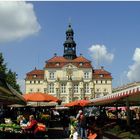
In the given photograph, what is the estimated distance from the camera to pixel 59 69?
114 meters

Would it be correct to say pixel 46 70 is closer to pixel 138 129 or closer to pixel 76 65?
pixel 76 65

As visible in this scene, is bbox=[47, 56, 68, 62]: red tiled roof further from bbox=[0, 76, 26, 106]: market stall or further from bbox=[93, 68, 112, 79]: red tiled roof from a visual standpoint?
bbox=[0, 76, 26, 106]: market stall

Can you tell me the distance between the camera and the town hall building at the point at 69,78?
11238cm

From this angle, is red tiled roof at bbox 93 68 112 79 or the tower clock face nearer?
the tower clock face

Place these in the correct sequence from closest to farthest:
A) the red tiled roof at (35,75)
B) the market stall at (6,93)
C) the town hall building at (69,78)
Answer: the market stall at (6,93)
the town hall building at (69,78)
the red tiled roof at (35,75)

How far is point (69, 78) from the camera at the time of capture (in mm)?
113125

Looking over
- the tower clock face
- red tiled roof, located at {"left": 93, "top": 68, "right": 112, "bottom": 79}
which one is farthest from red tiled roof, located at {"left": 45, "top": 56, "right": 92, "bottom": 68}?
red tiled roof, located at {"left": 93, "top": 68, "right": 112, "bottom": 79}

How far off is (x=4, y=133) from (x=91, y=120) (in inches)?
424

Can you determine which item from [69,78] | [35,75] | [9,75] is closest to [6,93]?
[9,75]

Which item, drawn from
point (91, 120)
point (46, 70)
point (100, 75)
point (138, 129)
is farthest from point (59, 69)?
point (138, 129)

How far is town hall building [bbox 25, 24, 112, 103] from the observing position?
11238 centimetres

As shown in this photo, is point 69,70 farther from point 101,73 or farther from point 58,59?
point 101,73

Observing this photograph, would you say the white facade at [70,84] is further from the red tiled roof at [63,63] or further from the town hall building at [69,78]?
the red tiled roof at [63,63]

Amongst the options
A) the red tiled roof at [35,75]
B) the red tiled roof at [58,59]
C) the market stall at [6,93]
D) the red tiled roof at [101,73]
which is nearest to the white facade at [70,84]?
the red tiled roof at [101,73]
